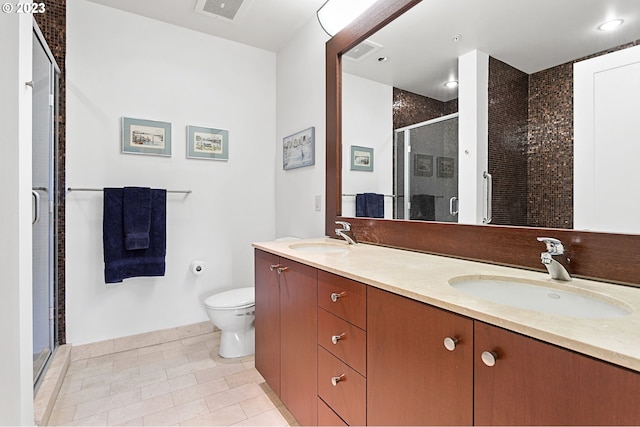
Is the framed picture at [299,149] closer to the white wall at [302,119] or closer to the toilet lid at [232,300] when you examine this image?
the white wall at [302,119]

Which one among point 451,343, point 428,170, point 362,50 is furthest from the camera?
point 362,50

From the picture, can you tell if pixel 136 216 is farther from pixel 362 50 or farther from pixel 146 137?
pixel 362 50

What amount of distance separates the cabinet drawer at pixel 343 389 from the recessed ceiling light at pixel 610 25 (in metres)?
1.29

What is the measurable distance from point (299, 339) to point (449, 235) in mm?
791

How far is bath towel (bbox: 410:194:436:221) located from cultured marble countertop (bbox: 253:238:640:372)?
7.3 inches

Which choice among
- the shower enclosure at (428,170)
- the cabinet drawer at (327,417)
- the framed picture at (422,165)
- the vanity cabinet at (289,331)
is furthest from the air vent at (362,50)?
the cabinet drawer at (327,417)

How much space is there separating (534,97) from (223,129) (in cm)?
220

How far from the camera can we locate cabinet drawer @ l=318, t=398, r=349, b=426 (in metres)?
1.14

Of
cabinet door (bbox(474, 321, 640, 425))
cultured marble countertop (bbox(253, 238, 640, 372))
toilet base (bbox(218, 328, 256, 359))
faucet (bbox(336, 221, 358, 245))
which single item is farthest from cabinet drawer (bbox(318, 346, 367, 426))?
toilet base (bbox(218, 328, 256, 359))

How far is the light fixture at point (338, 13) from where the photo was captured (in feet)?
6.10

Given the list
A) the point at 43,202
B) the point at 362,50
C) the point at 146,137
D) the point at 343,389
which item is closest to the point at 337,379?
the point at 343,389

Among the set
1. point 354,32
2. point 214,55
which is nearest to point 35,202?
point 214,55

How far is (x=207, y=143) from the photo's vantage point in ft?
8.36

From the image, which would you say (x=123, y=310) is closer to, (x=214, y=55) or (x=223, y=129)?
(x=223, y=129)
